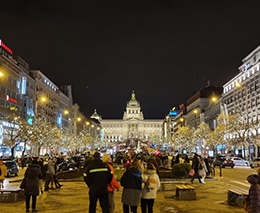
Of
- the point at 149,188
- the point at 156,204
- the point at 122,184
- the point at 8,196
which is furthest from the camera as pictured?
the point at 8,196

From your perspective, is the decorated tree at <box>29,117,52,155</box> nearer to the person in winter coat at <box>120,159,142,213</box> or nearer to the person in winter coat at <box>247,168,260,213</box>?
the person in winter coat at <box>120,159,142,213</box>

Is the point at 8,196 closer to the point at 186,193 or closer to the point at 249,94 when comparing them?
the point at 186,193

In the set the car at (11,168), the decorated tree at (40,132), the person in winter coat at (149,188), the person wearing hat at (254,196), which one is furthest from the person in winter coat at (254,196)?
the decorated tree at (40,132)

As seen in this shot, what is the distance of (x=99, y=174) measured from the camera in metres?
9.56

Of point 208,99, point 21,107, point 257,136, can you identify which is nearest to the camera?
point 257,136

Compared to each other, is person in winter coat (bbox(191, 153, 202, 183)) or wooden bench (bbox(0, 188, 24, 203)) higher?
person in winter coat (bbox(191, 153, 202, 183))

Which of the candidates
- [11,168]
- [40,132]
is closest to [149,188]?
[11,168]

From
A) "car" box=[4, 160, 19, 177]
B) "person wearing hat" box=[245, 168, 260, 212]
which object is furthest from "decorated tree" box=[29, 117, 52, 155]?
"person wearing hat" box=[245, 168, 260, 212]

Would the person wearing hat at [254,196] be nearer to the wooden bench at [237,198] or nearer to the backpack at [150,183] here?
the backpack at [150,183]

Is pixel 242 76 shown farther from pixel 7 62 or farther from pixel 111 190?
pixel 111 190

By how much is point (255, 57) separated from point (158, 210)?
7245 cm

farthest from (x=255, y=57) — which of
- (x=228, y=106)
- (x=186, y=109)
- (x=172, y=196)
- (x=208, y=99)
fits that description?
(x=186, y=109)

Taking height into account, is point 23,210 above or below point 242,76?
A: below

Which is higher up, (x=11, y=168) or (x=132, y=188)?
(x=132, y=188)
